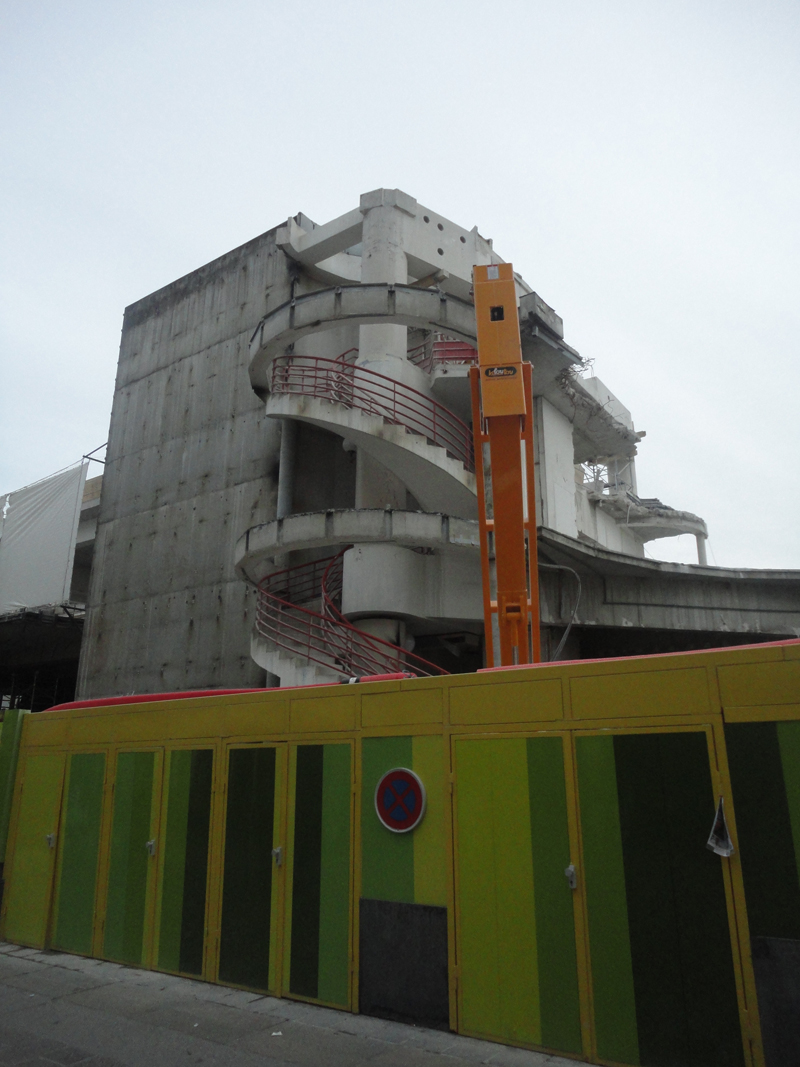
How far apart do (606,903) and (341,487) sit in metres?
16.0

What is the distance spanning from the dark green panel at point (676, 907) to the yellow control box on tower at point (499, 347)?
699cm

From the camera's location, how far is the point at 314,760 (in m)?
7.44

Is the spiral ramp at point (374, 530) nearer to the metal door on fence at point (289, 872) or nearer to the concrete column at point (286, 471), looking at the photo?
the concrete column at point (286, 471)

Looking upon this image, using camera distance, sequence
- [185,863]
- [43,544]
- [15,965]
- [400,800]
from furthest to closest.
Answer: [43,544] → [15,965] → [185,863] → [400,800]

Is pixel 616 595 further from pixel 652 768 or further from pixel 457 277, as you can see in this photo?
pixel 652 768

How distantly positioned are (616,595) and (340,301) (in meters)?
8.77

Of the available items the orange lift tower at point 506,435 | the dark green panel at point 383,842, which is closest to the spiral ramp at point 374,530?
the orange lift tower at point 506,435

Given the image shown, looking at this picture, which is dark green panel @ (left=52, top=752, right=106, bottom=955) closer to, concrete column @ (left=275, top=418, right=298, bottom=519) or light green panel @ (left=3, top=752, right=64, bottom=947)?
light green panel @ (left=3, top=752, right=64, bottom=947)

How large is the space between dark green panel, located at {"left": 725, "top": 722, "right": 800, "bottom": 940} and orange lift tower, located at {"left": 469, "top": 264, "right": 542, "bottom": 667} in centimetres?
668

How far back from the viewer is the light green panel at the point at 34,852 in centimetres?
957

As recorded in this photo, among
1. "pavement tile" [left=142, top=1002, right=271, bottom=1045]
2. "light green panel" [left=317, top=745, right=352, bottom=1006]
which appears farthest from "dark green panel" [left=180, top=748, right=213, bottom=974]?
"light green panel" [left=317, top=745, right=352, bottom=1006]

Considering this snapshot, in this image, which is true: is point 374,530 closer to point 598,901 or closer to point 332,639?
point 332,639

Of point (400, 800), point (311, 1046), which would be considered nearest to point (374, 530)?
point (400, 800)

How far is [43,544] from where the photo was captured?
3045cm
